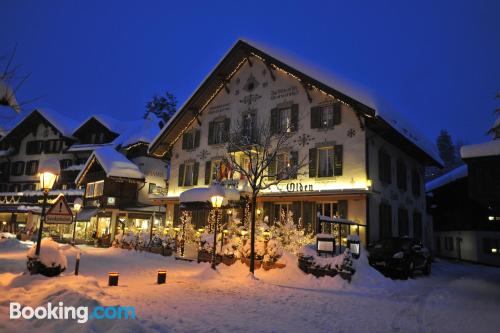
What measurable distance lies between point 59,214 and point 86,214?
86.5 feet

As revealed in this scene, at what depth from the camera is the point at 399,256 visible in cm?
1500

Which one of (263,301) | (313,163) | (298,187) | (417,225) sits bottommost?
(263,301)

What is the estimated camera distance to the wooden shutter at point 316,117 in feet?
69.4

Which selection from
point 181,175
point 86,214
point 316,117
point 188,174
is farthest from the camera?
point 86,214

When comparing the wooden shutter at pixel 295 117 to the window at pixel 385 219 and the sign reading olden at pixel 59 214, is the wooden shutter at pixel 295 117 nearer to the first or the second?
the window at pixel 385 219

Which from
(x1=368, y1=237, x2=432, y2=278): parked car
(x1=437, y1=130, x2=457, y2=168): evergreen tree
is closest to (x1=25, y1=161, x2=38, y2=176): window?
(x1=368, y1=237, x2=432, y2=278): parked car

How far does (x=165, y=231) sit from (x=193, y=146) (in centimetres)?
649

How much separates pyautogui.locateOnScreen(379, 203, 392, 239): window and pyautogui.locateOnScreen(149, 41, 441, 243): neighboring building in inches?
2.1

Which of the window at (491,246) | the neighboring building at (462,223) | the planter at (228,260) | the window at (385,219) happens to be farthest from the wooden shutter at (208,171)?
the window at (491,246)

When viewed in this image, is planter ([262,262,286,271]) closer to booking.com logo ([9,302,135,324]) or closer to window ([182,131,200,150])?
booking.com logo ([9,302,135,324])

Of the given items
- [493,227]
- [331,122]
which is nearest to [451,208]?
[493,227]

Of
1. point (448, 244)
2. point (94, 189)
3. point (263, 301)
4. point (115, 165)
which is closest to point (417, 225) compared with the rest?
point (448, 244)

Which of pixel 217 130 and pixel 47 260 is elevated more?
pixel 217 130

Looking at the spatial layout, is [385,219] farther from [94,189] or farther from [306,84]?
[94,189]
